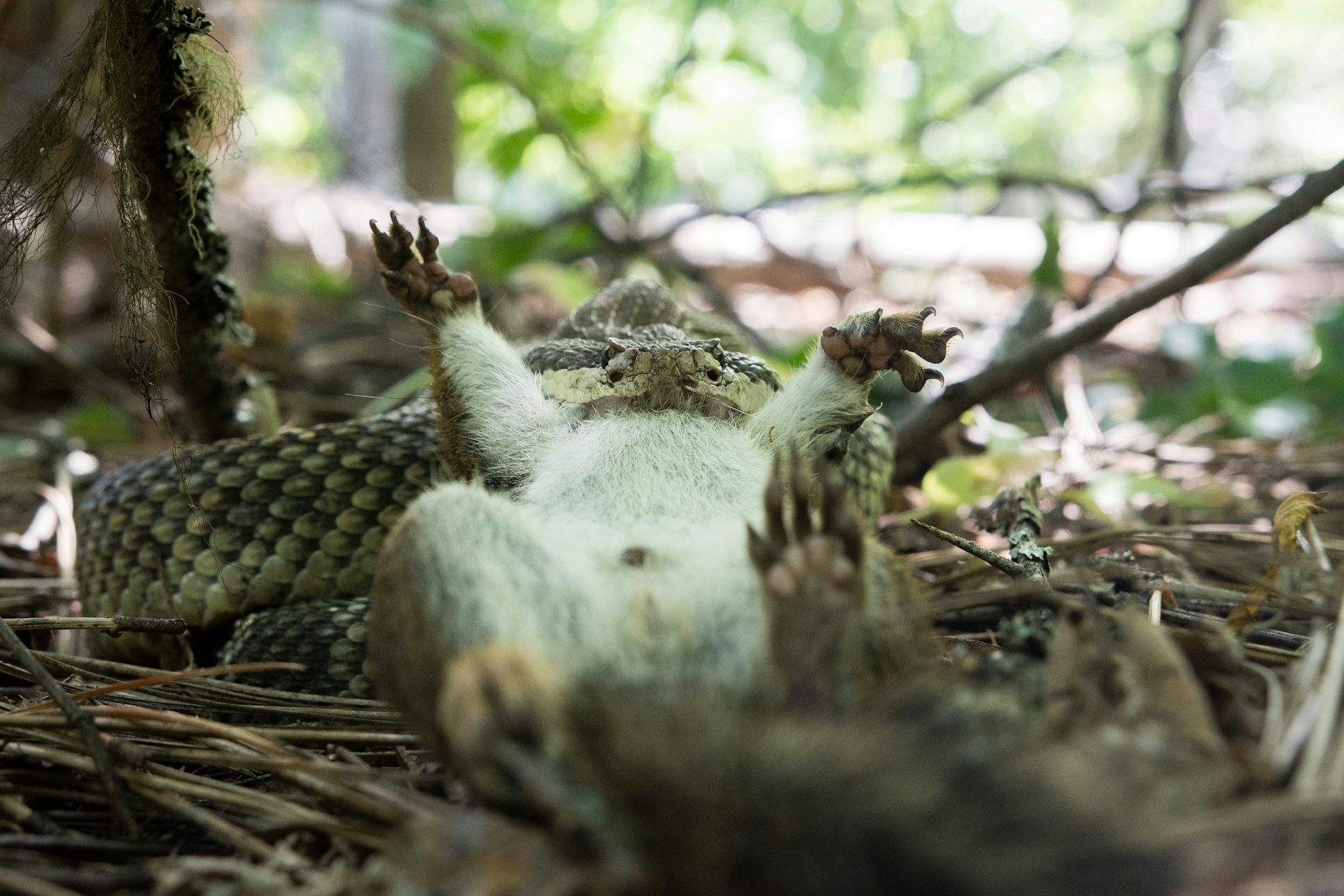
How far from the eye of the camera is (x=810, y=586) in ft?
5.94

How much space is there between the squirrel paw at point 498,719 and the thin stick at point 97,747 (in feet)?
2.67

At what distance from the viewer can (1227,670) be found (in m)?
1.99

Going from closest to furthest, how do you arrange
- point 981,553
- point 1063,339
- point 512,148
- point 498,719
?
point 498,719 → point 981,553 → point 1063,339 → point 512,148

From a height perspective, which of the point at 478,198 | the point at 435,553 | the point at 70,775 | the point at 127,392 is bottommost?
the point at 70,775

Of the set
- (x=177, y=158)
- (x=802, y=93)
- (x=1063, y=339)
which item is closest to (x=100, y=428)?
(x=177, y=158)

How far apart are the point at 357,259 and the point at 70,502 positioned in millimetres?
5730

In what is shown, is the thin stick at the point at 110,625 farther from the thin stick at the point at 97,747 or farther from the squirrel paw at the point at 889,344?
the squirrel paw at the point at 889,344

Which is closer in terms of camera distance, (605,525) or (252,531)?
(605,525)

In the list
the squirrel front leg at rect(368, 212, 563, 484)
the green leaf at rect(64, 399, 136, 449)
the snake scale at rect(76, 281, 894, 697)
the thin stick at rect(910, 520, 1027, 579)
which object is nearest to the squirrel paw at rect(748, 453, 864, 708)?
the thin stick at rect(910, 520, 1027, 579)

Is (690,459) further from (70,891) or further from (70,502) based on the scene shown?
(70,502)

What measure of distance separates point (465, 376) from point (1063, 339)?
254cm

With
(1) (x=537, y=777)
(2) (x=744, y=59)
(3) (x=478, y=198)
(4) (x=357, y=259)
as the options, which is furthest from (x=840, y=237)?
(1) (x=537, y=777)

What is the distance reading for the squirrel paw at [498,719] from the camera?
55.7 inches

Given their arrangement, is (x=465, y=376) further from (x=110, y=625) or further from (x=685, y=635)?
(x=685, y=635)
